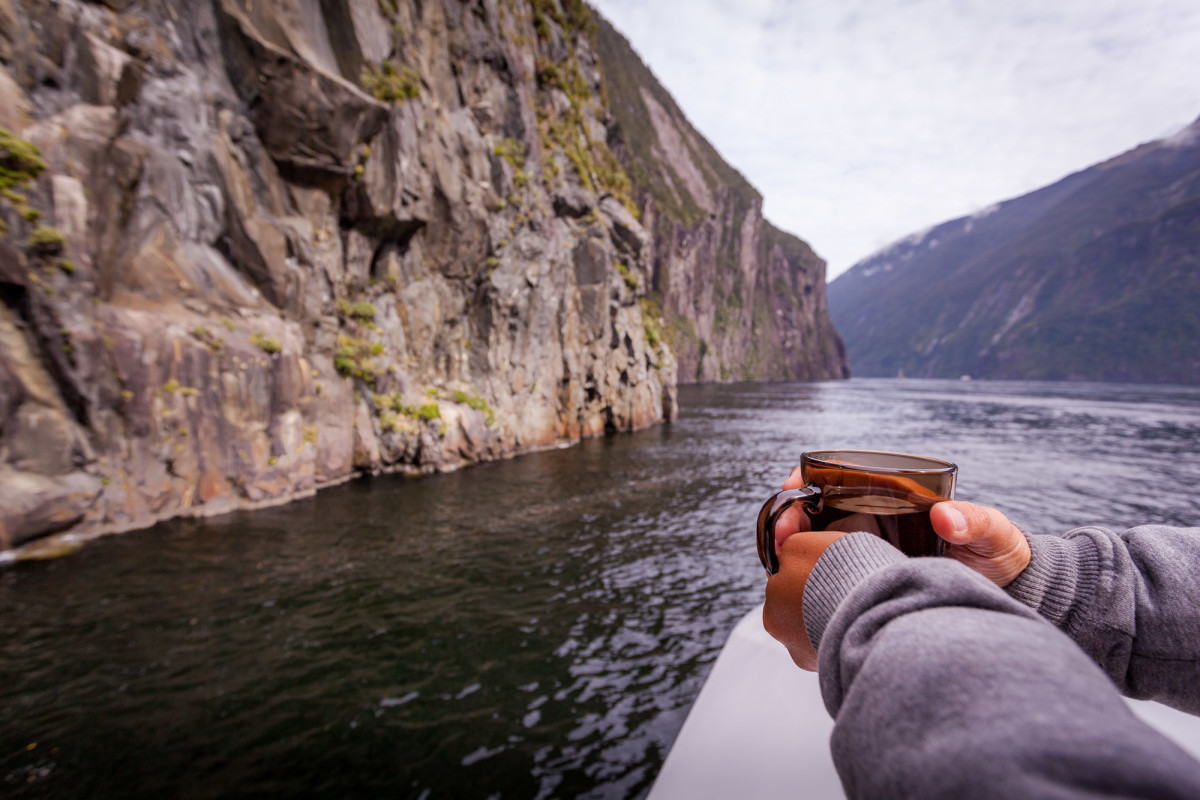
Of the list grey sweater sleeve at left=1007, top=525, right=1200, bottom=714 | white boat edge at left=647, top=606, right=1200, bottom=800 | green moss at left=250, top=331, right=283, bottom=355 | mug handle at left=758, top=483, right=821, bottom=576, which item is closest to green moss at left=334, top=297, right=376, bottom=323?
green moss at left=250, top=331, right=283, bottom=355

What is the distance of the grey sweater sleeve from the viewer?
1232 mm

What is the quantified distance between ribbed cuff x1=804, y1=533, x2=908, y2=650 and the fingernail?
0.28 metres

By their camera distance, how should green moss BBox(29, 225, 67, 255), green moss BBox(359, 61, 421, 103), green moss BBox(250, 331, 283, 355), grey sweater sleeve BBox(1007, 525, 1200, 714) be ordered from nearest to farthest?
1. grey sweater sleeve BBox(1007, 525, 1200, 714)
2. green moss BBox(29, 225, 67, 255)
3. green moss BBox(250, 331, 283, 355)
4. green moss BBox(359, 61, 421, 103)

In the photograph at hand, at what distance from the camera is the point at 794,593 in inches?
48.8

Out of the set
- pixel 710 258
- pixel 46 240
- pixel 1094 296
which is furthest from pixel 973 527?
pixel 1094 296

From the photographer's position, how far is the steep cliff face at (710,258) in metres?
83.9

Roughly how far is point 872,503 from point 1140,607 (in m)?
0.70

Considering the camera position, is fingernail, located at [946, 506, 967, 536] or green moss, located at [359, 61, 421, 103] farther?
green moss, located at [359, 61, 421, 103]

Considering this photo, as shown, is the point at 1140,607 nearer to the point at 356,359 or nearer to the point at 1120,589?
the point at 1120,589

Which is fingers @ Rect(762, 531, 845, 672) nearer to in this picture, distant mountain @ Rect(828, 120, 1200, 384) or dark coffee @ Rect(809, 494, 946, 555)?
dark coffee @ Rect(809, 494, 946, 555)

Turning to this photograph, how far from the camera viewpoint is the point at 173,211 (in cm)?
1195

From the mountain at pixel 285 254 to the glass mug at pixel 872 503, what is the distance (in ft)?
41.6

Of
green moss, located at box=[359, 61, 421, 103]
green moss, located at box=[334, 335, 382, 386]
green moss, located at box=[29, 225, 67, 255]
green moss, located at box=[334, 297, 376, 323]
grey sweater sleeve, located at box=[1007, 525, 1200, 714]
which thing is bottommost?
grey sweater sleeve, located at box=[1007, 525, 1200, 714]

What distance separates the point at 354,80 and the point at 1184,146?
279294 millimetres
